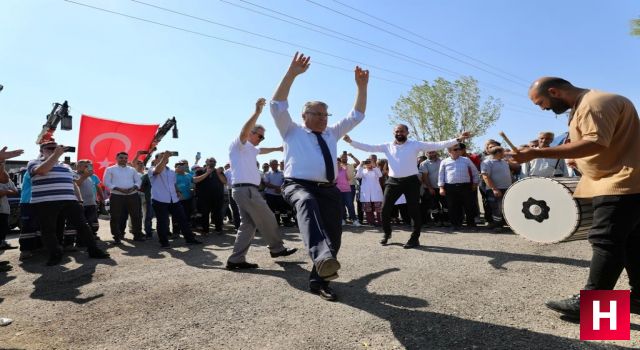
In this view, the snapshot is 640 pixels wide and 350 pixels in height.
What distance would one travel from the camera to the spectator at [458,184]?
28.0ft

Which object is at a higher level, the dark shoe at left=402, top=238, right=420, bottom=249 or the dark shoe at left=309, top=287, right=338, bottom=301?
the dark shoe at left=402, top=238, right=420, bottom=249

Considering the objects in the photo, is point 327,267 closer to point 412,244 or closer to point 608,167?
point 608,167

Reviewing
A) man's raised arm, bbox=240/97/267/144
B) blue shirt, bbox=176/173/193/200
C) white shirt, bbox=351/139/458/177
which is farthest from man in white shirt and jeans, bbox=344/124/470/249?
blue shirt, bbox=176/173/193/200

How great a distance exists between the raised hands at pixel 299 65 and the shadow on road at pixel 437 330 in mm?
2205

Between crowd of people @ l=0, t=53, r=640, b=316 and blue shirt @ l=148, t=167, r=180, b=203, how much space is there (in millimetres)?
21

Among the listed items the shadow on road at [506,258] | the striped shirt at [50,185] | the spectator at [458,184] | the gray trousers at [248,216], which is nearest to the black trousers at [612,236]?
the shadow on road at [506,258]

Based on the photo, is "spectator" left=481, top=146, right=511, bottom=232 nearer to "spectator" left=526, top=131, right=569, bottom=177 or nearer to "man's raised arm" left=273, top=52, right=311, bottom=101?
"spectator" left=526, top=131, right=569, bottom=177

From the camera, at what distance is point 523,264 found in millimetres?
4641

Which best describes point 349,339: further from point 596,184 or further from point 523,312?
point 596,184

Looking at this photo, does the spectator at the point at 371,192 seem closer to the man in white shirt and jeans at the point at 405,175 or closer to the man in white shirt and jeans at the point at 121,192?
the man in white shirt and jeans at the point at 405,175

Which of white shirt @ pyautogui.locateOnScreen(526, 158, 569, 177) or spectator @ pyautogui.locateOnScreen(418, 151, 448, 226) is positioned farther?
spectator @ pyautogui.locateOnScreen(418, 151, 448, 226)

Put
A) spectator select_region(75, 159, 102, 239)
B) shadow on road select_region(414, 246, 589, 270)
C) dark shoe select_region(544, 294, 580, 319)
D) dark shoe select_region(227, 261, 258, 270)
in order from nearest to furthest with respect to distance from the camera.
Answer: dark shoe select_region(544, 294, 580, 319) → shadow on road select_region(414, 246, 589, 270) → dark shoe select_region(227, 261, 258, 270) → spectator select_region(75, 159, 102, 239)

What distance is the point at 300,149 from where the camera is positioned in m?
3.70

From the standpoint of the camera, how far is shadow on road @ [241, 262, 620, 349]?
2.50 m
